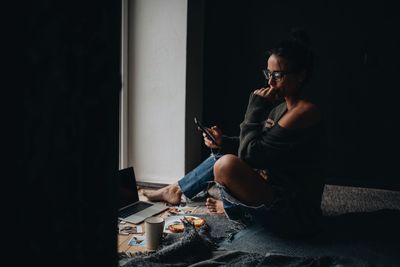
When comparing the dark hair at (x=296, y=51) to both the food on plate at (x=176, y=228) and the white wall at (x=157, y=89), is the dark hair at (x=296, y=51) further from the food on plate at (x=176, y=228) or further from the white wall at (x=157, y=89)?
the white wall at (x=157, y=89)

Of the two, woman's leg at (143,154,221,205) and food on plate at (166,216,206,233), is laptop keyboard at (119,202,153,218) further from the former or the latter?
food on plate at (166,216,206,233)

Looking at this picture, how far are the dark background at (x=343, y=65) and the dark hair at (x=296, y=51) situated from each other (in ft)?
4.64

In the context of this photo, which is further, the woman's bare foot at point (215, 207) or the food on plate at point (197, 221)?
the woman's bare foot at point (215, 207)

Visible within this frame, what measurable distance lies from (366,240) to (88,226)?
182 cm

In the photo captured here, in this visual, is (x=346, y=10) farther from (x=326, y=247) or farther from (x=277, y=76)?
(x=326, y=247)

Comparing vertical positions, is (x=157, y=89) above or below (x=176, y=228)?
above

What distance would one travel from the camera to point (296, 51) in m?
2.01

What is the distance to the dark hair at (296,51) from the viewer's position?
6.58 feet

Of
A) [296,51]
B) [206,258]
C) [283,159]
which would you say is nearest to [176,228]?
[206,258]

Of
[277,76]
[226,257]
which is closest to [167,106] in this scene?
[277,76]

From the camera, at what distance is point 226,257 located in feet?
5.87

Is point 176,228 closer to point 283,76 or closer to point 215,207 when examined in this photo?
point 215,207

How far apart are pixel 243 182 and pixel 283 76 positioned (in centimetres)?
58

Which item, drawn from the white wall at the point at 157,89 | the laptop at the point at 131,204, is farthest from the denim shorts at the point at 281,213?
the white wall at the point at 157,89
